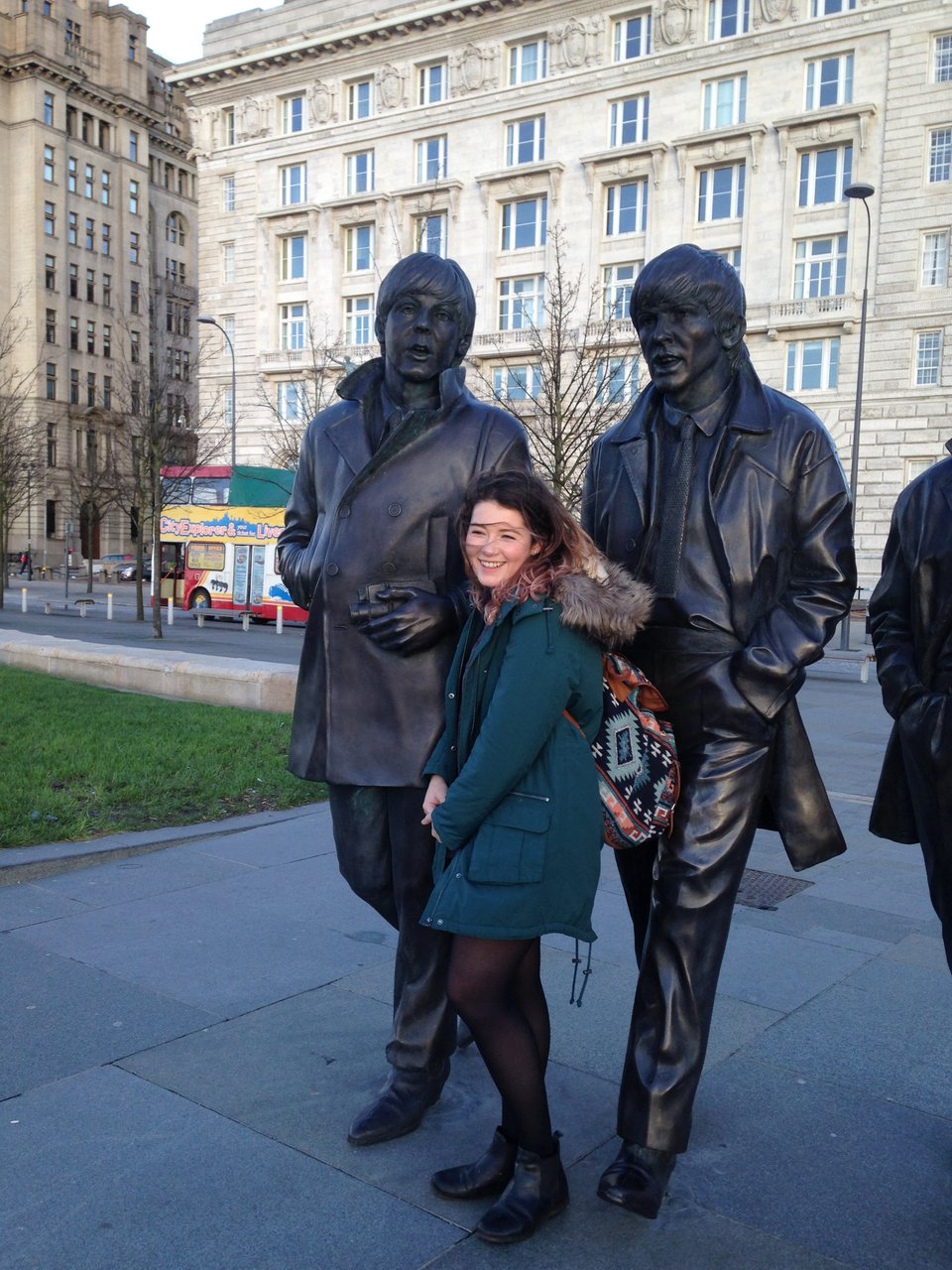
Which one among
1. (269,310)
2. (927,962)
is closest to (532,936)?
(927,962)

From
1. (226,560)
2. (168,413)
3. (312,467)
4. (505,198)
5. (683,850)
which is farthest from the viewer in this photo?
(505,198)

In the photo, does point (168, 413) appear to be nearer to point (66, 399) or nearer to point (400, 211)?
point (400, 211)

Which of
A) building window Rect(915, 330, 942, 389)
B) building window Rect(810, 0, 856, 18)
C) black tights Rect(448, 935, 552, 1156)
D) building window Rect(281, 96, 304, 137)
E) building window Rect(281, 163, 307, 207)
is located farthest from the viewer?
building window Rect(281, 96, 304, 137)

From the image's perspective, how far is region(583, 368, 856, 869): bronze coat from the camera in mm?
2707

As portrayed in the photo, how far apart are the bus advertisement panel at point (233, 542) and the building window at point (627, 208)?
21.2 m

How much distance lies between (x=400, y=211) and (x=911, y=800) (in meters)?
51.4

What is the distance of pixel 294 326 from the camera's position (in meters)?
53.9

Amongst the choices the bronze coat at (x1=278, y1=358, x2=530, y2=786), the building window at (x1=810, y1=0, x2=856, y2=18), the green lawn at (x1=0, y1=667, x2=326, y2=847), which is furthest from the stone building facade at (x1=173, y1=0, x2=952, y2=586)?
the bronze coat at (x1=278, y1=358, x2=530, y2=786)

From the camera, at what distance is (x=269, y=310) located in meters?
54.3

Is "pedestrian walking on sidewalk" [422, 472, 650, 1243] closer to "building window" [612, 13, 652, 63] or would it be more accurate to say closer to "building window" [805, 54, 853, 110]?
"building window" [805, 54, 853, 110]

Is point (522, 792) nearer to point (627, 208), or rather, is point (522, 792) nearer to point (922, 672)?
point (922, 672)

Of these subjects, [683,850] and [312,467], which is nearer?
[683,850]

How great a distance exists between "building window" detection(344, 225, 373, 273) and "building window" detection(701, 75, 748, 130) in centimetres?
1625

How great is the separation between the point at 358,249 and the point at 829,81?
2188 centimetres
